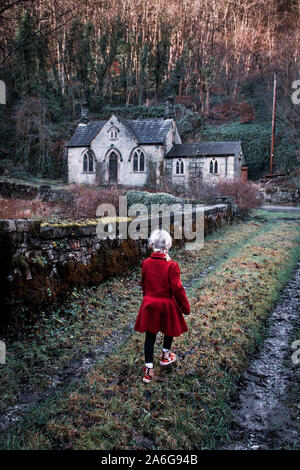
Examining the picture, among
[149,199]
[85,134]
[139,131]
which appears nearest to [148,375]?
[149,199]

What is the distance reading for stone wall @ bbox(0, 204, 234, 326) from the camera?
156 inches

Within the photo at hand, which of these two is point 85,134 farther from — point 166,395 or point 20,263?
point 166,395

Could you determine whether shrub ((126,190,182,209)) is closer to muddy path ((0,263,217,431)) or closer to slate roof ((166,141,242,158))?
muddy path ((0,263,217,431))

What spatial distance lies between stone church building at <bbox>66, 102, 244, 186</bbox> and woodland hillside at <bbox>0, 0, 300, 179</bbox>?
12.6 feet

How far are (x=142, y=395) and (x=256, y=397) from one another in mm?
1194

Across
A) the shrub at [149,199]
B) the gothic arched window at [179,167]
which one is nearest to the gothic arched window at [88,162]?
the gothic arched window at [179,167]

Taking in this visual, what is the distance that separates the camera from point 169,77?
1624 inches

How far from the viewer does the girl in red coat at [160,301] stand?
128 inches

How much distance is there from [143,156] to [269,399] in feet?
87.4

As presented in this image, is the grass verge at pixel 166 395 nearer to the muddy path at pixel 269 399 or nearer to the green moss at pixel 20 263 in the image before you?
A: the muddy path at pixel 269 399

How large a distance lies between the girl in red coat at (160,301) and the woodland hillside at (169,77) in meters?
27.4

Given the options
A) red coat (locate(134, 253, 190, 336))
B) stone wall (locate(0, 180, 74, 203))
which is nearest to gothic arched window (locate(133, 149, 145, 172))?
stone wall (locate(0, 180, 74, 203))

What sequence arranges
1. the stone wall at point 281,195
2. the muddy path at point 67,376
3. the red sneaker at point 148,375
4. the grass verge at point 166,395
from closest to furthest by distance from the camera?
the grass verge at point 166,395, the muddy path at point 67,376, the red sneaker at point 148,375, the stone wall at point 281,195

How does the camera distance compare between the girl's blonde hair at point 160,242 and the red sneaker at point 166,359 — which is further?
the red sneaker at point 166,359
